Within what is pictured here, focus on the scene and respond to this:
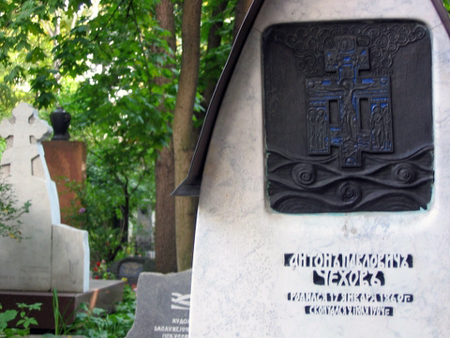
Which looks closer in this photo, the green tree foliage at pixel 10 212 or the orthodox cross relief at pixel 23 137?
the green tree foliage at pixel 10 212

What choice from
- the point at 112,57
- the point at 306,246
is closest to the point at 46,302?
the point at 112,57

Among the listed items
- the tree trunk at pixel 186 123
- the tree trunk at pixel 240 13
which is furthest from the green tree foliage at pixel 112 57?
the tree trunk at pixel 240 13

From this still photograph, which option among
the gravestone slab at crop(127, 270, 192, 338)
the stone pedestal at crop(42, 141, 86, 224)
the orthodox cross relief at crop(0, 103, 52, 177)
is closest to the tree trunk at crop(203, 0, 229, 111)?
the orthodox cross relief at crop(0, 103, 52, 177)

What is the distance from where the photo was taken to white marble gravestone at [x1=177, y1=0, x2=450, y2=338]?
319cm

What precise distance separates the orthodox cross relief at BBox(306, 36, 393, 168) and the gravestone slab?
7.99 feet

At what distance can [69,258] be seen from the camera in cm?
720

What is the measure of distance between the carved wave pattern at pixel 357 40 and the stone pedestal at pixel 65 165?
28.2ft

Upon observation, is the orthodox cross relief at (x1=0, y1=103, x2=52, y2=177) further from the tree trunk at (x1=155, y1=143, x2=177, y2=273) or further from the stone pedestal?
the stone pedestal

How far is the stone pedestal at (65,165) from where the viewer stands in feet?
37.2

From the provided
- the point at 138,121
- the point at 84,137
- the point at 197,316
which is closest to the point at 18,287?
the point at 138,121

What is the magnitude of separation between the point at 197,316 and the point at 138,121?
3.92 meters

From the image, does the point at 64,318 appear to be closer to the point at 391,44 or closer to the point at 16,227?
the point at 16,227

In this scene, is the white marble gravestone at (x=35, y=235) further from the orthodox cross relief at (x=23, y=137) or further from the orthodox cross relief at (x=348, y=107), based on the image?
the orthodox cross relief at (x=348, y=107)

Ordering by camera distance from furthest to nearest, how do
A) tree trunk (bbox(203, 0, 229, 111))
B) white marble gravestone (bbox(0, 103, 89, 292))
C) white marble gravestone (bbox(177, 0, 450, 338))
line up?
tree trunk (bbox(203, 0, 229, 111)) < white marble gravestone (bbox(0, 103, 89, 292)) < white marble gravestone (bbox(177, 0, 450, 338))
